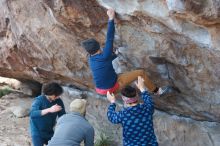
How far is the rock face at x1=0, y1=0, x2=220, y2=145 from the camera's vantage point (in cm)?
563

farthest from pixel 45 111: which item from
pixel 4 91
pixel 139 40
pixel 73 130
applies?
pixel 4 91

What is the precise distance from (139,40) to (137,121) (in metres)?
1.38

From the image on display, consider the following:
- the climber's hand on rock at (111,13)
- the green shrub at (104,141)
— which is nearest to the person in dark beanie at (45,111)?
the climber's hand on rock at (111,13)

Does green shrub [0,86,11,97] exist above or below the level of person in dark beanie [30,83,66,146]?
below

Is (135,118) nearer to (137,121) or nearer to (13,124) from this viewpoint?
(137,121)

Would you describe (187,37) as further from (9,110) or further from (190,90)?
(9,110)

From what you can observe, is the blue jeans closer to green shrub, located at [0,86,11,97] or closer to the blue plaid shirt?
the blue plaid shirt

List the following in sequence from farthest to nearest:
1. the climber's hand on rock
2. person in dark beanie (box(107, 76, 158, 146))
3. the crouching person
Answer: the climber's hand on rock
person in dark beanie (box(107, 76, 158, 146))
the crouching person

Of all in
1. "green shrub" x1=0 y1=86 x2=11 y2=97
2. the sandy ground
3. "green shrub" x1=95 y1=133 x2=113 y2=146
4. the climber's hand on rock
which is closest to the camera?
the climber's hand on rock

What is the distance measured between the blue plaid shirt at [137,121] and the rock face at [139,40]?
91cm

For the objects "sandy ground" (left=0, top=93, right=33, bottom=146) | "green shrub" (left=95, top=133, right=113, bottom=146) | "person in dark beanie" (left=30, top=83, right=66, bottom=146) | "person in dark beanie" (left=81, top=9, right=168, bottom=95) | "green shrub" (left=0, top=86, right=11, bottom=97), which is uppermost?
"person in dark beanie" (left=81, top=9, right=168, bottom=95)

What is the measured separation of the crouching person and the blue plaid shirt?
422 millimetres

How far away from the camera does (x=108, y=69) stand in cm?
634

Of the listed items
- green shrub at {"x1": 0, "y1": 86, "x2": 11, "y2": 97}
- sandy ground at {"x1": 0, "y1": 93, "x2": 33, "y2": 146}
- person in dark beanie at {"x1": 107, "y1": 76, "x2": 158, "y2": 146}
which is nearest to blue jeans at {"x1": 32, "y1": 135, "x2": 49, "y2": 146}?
person in dark beanie at {"x1": 107, "y1": 76, "x2": 158, "y2": 146}
